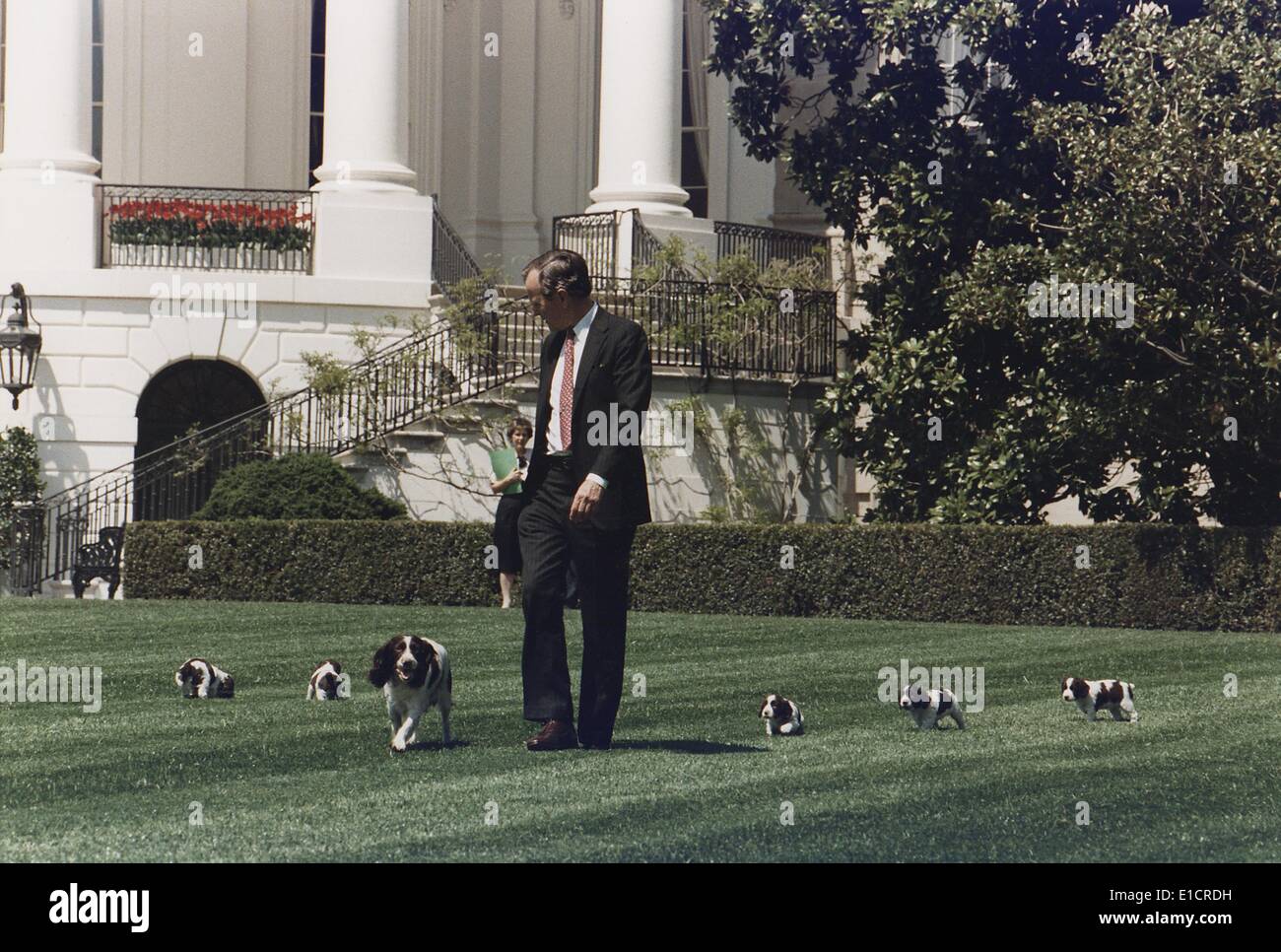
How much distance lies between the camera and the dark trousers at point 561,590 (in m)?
8.73

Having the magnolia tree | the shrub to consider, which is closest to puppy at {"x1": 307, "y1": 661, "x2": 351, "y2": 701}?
the magnolia tree

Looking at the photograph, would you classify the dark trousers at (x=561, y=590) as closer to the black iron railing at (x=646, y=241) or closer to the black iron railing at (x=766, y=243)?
the black iron railing at (x=646, y=241)

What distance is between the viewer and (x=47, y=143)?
27.0m

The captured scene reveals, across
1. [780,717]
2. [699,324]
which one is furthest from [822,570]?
[780,717]

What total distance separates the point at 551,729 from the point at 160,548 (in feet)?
45.0

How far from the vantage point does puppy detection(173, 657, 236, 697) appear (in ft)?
37.4

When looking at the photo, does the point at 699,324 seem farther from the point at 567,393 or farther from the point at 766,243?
the point at 567,393

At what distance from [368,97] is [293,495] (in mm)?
7030

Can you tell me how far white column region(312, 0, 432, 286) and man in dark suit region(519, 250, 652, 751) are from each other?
1843 centimetres
